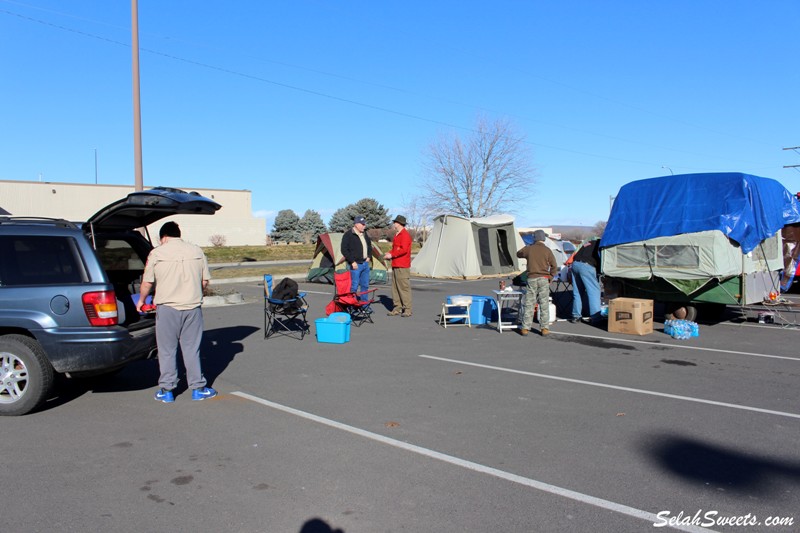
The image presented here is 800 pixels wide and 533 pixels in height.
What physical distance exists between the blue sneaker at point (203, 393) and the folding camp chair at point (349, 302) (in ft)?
14.8

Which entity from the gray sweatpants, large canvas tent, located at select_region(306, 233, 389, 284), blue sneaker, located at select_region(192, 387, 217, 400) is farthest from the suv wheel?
large canvas tent, located at select_region(306, 233, 389, 284)

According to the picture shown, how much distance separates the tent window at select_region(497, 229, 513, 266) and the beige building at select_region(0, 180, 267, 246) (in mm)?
26474

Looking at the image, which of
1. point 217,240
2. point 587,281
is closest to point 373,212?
point 217,240

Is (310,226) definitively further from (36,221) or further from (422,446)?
(422,446)

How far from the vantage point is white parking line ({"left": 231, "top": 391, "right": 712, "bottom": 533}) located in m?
3.58

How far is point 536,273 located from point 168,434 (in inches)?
246

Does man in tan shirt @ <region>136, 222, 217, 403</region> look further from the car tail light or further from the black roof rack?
the black roof rack

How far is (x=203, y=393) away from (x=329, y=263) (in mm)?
12841

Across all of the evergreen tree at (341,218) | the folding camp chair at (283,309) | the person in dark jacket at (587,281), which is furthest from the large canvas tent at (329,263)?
the evergreen tree at (341,218)

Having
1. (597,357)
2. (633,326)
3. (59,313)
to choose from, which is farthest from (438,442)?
(633,326)

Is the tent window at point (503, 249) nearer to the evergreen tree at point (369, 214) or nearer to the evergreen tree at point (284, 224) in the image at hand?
the evergreen tree at point (369, 214)

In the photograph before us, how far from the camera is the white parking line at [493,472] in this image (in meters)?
3.58

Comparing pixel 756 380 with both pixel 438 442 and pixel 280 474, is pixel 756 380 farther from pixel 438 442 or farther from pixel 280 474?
pixel 280 474

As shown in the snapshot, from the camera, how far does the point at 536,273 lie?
376 inches
